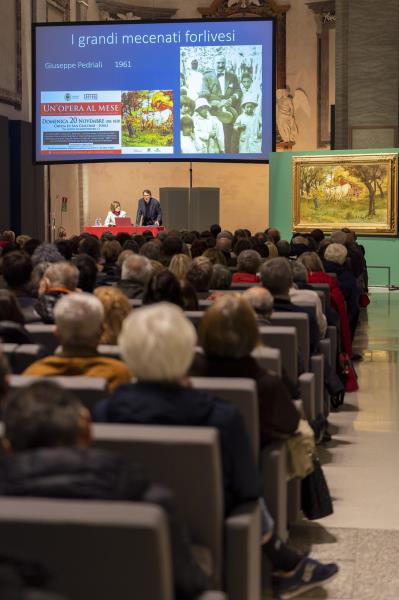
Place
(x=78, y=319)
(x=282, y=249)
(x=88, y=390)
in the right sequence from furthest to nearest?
(x=282, y=249) → (x=78, y=319) → (x=88, y=390)

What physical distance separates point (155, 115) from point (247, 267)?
971 centimetres

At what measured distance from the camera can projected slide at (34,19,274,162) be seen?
677 inches

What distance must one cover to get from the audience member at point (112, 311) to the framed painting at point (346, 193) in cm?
1311

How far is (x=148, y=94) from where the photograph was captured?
1742 centimetres

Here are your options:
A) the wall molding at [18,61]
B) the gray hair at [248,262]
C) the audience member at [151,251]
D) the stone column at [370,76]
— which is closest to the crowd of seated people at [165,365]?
the gray hair at [248,262]

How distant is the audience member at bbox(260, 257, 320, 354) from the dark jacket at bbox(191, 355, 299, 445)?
7.08ft

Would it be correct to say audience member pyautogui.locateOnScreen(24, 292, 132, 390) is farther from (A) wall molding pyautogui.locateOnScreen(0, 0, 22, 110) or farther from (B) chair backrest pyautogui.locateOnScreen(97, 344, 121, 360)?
(A) wall molding pyautogui.locateOnScreen(0, 0, 22, 110)

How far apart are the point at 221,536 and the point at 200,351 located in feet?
3.86

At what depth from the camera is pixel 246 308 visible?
3602mm

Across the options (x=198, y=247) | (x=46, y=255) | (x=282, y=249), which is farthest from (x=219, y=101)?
(x=46, y=255)

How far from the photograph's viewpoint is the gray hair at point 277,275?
605cm

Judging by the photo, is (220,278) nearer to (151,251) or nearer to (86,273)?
(86,273)

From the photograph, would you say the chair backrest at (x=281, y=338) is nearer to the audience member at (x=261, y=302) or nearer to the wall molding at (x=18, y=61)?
the audience member at (x=261, y=302)

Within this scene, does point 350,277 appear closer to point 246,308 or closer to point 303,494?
point 303,494
